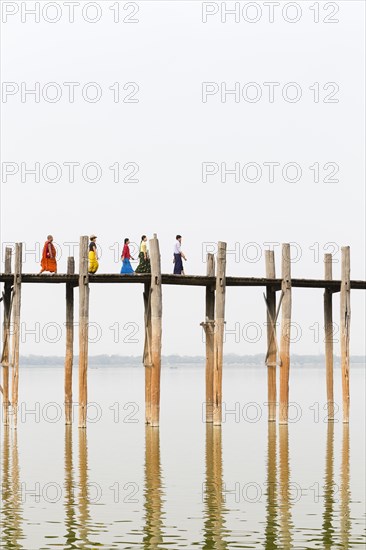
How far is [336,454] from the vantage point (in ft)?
74.8

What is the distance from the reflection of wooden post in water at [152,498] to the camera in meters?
14.1

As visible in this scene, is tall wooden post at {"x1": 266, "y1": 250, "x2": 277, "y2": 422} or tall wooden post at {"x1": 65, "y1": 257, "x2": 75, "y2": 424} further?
tall wooden post at {"x1": 266, "y1": 250, "x2": 277, "y2": 422}

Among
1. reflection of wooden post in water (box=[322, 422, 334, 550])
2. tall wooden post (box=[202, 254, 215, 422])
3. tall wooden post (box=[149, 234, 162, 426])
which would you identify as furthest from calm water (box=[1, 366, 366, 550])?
tall wooden post (box=[149, 234, 162, 426])

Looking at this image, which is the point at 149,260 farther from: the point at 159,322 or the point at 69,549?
the point at 69,549

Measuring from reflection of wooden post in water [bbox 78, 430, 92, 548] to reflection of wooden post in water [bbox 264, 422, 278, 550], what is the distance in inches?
85.5

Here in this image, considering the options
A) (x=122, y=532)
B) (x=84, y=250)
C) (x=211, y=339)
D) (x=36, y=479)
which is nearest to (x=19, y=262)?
(x=84, y=250)

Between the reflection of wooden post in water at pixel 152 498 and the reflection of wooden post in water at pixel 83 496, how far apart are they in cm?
73

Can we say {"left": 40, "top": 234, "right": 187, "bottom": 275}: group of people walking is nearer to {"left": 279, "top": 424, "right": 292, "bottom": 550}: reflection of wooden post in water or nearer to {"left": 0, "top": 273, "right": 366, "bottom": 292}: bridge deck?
{"left": 0, "top": 273, "right": 366, "bottom": 292}: bridge deck

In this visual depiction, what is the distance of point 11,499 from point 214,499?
2.89 m

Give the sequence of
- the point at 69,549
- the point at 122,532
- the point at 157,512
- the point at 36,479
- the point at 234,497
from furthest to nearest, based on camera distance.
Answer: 1. the point at 36,479
2. the point at 234,497
3. the point at 157,512
4. the point at 122,532
5. the point at 69,549

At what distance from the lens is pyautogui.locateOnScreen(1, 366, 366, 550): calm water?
14.2m

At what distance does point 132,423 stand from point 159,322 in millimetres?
7817

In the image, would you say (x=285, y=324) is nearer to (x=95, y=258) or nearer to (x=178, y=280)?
(x=178, y=280)

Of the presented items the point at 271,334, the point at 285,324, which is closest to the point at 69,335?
the point at 271,334
